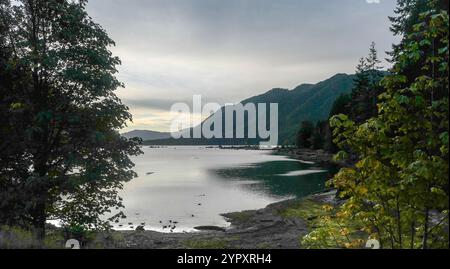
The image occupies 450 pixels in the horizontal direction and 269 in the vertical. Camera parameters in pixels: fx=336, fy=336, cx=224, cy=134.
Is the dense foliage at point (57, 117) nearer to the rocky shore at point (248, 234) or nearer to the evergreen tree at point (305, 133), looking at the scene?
the rocky shore at point (248, 234)

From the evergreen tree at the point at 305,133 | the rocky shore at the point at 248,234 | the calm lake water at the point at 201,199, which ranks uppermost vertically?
the evergreen tree at the point at 305,133

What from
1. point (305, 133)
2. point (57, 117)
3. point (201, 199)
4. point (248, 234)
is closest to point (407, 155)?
point (57, 117)

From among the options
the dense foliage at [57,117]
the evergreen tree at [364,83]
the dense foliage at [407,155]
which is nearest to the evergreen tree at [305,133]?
the evergreen tree at [364,83]

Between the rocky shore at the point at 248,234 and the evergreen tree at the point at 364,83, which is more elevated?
the evergreen tree at the point at 364,83

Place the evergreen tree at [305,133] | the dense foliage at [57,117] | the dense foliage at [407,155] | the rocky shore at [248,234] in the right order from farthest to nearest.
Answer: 1. the evergreen tree at [305,133]
2. the rocky shore at [248,234]
3. the dense foliage at [57,117]
4. the dense foliage at [407,155]

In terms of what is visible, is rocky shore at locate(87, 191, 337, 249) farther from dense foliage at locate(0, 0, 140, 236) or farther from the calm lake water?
the calm lake water

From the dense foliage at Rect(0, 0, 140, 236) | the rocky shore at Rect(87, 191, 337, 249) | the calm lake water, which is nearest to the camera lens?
the dense foliage at Rect(0, 0, 140, 236)

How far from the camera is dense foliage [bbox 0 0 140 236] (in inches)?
523

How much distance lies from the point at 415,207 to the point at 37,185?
1283 cm

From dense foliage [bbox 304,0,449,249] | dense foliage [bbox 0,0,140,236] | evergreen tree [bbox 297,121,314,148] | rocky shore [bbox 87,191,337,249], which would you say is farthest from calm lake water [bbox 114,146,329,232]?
evergreen tree [bbox 297,121,314,148]

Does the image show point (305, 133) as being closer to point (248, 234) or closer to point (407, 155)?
point (248, 234)

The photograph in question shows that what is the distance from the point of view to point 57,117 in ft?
43.9

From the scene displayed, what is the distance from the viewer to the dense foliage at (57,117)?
13.3 metres
